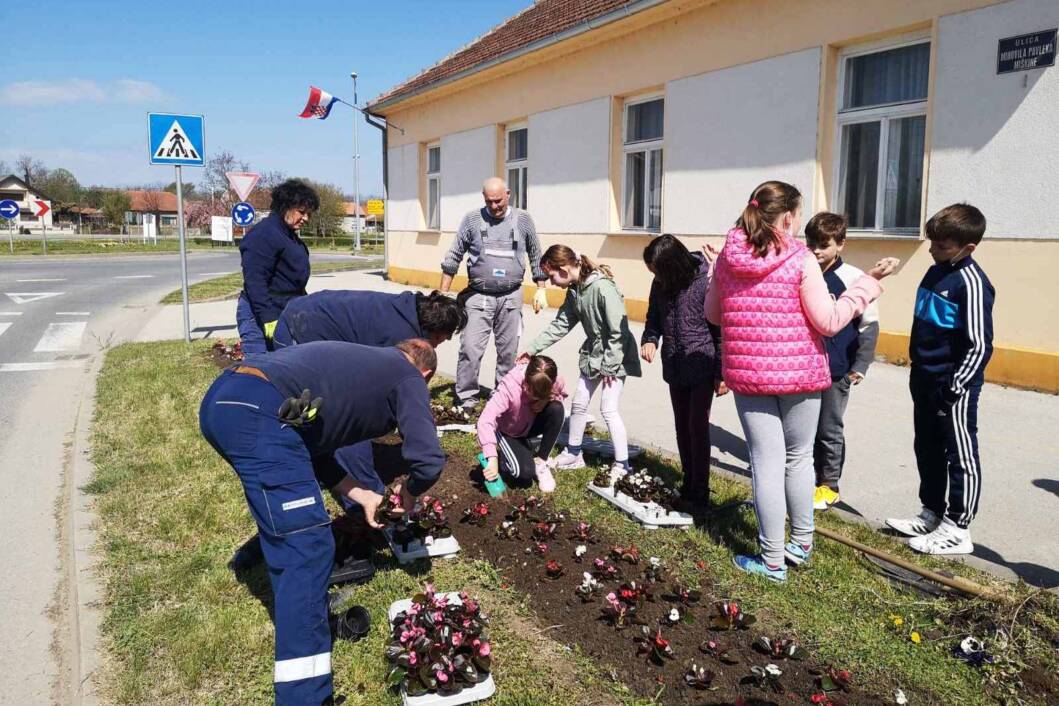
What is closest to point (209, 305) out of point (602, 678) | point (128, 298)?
point (128, 298)

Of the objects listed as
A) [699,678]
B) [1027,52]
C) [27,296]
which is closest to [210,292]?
[27,296]

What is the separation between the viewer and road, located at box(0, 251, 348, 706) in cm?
338

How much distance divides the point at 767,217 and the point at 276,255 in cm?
404

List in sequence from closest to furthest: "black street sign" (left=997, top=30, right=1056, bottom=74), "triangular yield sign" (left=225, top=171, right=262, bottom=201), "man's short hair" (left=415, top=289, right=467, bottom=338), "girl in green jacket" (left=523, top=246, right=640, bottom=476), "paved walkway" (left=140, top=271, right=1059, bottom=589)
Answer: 1. "paved walkway" (left=140, top=271, right=1059, bottom=589)
2. "man's short hair" (left=415, top=289, right=467, bottom=338)
3. "girl in green jacket" (left=523, top=246, right=640, bottom=476)
4. "black street sign" (left=997, top=30, right=1056, bottom=74)
5. "triangular yield sign" (left=225, top=171, right=262, bottom=201)

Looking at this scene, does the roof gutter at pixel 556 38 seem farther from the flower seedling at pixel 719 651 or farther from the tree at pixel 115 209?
the tree at pixel 115 209

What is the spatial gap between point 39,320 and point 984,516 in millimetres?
15275

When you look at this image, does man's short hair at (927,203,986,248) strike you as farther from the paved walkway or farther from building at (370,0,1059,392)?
building at (370,0,1059,392)

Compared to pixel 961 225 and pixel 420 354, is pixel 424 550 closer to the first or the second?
pixel 420 354

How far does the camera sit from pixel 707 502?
4801 mm

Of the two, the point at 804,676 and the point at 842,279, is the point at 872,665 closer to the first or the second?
the point at 804,676

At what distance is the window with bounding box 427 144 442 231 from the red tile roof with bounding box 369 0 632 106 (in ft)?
5.31

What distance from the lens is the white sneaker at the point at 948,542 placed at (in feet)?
13.4

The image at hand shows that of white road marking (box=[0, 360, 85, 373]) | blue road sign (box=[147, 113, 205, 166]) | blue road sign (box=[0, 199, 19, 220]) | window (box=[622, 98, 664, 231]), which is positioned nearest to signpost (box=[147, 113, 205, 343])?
blue road sign (box=[147, 113, 205, 166])

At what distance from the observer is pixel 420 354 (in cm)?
354
